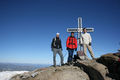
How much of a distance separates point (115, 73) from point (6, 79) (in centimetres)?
1118

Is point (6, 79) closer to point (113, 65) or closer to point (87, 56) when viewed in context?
point (87, 56)

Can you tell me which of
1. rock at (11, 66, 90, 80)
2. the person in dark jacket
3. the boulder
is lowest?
rock at (11, 66, 90, 80)

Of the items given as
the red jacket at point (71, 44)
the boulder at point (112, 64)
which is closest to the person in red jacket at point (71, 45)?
the red jacket at point (71, 44)

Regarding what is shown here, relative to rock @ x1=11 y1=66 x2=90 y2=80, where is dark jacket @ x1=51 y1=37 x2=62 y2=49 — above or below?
above

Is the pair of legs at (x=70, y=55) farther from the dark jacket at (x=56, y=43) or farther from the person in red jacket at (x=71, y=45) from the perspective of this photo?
the dark jacket at (x=56, y=43)

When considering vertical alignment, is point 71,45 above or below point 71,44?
below

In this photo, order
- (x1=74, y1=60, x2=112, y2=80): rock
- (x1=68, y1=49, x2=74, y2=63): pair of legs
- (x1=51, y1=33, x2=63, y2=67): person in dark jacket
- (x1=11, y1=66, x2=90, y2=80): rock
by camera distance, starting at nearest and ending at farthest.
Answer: (x1=74, y1=60, x2=112, y2=80): rock, (x1=11, y1=66, x2=90, y2=80): rock, (x1=51, y1=33, x2=63, y2=67): person in dark jacket, (x1=68, y1=49, x2=74, y2=63): pair of legs

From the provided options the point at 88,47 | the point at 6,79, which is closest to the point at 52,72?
the point at 88,47

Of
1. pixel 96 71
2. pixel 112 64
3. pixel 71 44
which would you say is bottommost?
pixel 96 71

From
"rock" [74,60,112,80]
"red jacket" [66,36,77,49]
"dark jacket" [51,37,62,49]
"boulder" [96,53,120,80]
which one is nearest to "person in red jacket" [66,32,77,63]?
"red jacket" [66,36,77,49]

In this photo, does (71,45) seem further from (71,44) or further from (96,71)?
(96,71)

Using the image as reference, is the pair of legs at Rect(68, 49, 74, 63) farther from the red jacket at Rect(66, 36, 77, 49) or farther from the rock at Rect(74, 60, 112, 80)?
the rock at Rect(74, 60, 112, 80)

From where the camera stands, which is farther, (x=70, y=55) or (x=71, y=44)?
(x=70, y=55)

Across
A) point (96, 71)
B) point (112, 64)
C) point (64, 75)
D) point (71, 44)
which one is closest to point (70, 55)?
point (71, 44)
